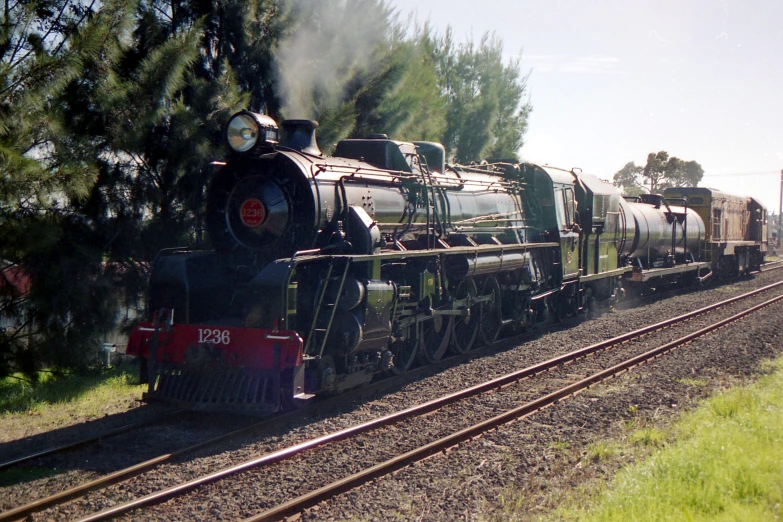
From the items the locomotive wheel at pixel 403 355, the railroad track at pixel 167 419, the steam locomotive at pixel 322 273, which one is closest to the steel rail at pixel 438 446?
the steam locomotive at pixel 322 273

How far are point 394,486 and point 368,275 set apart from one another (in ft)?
9.96

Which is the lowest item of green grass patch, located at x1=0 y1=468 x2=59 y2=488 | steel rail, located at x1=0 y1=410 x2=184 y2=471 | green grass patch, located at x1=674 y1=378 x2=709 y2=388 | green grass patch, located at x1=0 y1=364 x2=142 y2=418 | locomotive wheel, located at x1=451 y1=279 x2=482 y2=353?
green grass patch, located at x1=0 y1=364 x2=142 y2=418

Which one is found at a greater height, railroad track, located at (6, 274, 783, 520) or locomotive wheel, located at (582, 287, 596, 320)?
locomotive wheel, located at (582, 287, 596, 320)

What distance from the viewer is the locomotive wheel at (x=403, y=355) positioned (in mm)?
9789

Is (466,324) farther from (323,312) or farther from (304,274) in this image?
(304,274)

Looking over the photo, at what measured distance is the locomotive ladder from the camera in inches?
302

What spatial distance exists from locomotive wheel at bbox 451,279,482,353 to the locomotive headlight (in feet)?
13.1

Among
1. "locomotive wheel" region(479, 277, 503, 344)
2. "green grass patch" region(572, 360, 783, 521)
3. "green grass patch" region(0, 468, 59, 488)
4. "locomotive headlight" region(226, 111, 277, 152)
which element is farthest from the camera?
"locomotive wheel" region(479, 277, 503, 344)

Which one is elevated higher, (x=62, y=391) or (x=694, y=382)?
(x=694, y=382)

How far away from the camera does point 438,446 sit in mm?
6586

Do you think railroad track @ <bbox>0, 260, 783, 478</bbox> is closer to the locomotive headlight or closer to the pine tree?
the pine tree

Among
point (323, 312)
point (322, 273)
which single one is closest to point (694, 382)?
point (323, 312)

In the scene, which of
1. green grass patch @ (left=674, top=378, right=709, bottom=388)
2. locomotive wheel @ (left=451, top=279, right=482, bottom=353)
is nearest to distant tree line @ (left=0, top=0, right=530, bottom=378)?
locomotive wheel @ (left=451, top=279, right=482, bottom=353)

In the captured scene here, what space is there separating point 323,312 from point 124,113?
3719 mm
